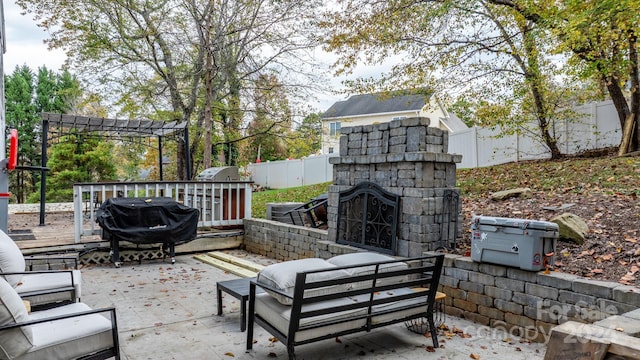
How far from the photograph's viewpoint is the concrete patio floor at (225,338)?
3.09 m

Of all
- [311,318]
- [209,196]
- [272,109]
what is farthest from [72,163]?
[311,318]

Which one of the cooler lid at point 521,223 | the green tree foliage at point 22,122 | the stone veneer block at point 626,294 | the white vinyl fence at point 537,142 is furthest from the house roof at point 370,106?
the stone veneer block at point 626,294

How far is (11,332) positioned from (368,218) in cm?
372

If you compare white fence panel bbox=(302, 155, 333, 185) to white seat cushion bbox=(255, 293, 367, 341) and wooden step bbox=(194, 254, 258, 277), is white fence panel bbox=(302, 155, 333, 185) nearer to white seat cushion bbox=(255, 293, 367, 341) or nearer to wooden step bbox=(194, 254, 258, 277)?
wooden step bbox=(194, 254, 258, 277)

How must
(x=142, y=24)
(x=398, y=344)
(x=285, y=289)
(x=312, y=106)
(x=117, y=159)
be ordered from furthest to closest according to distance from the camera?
1. (x=117, y=159)
2. (x=312, y=106)
3. (x=142, y=24)
4. (x=398, y=344)
5. (x=285, y=289)

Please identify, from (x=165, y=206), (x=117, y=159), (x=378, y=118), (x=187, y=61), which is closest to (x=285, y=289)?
(x=165, y=206)

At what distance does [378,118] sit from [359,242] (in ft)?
62.8

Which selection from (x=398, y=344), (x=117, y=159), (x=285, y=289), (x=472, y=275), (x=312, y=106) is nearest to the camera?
(x=285, y=289)

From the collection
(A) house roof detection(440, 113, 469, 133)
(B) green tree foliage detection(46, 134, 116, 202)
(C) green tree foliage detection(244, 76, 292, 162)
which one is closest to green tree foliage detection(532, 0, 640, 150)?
(C) green tree foliage detection(244, 76, 292, 162)

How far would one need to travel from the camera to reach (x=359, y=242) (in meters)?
5.14

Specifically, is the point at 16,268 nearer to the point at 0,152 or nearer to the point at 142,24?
the point at 0,152

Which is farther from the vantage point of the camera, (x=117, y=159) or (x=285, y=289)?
(x=117, y=159)

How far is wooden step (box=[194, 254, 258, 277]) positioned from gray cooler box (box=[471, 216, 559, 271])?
320cm

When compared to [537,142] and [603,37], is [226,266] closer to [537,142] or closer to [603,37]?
[603,37]
